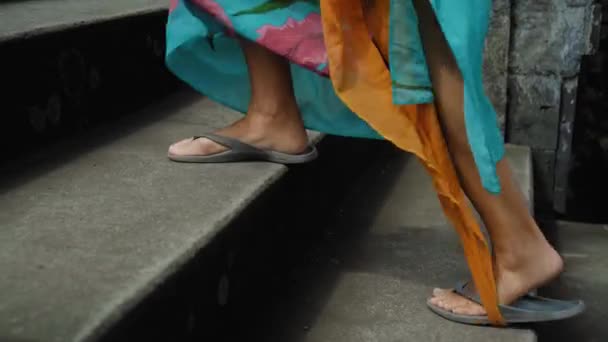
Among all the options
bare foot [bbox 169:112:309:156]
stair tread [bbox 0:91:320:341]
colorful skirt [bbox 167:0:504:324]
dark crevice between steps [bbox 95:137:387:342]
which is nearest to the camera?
stair tread [bbox 0:91:320:341]

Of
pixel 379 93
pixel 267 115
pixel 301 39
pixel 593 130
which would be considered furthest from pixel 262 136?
pixel 593 130

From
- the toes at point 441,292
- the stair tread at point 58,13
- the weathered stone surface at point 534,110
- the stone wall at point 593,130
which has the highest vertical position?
the stair tread at point 58,13

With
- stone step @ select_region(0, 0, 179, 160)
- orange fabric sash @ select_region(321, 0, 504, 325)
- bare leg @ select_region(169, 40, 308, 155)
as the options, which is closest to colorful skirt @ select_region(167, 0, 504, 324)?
orange fabric sash @ select_region(321, 0, 504, 325)

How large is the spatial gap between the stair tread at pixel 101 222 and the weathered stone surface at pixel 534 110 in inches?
46.9

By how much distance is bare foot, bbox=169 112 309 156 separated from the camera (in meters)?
1.88

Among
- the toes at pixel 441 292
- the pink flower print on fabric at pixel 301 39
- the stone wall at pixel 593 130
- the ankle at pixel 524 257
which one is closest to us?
the ankle at pixel 524 257

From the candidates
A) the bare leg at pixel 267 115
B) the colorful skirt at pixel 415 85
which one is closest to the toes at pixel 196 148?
the bare leg at pixel 267 115

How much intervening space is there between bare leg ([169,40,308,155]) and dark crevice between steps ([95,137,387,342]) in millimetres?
89

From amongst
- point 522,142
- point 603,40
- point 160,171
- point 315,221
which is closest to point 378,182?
point 315,221

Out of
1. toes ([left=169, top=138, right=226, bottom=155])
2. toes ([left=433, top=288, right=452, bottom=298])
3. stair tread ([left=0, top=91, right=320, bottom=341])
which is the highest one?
stair tread ([left=0, top=91, right=320, bottom=341])

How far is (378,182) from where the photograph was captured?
8.71 ft

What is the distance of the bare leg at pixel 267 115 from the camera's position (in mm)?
1881

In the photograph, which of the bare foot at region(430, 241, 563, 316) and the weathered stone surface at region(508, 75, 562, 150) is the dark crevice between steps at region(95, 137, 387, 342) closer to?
the bare foot at region(430, 241, 563, 316)

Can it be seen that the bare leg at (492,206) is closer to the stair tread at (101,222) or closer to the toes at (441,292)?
the toes at (441,292)
